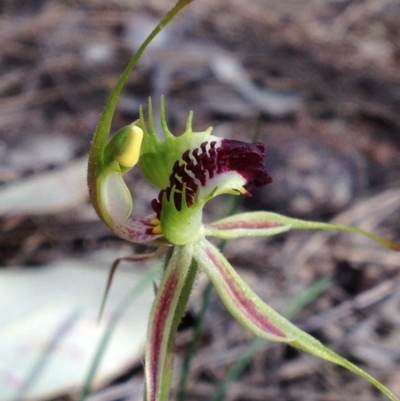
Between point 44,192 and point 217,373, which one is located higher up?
point 44,192

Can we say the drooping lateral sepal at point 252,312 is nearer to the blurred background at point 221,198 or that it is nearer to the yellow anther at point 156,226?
the yellow anther at point 156,226

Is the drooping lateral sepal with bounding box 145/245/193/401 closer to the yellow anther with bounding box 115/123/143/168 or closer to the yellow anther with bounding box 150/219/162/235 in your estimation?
the yellow anther with bounding box 150/219/162/235

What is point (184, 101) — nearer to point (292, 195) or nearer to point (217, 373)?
point (292, 195)

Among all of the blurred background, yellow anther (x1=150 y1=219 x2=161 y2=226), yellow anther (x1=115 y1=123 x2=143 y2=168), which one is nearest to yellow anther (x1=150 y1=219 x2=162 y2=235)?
yellow anther (x1=150 y1=219 x2=161 y2=226)

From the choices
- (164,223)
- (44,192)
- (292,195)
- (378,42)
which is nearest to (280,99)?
(292,195)

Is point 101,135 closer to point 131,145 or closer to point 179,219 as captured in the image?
point 131,145

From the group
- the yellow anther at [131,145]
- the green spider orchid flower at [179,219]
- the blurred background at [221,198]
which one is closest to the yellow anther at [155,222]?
the green spider orchid flower at [179,219]
